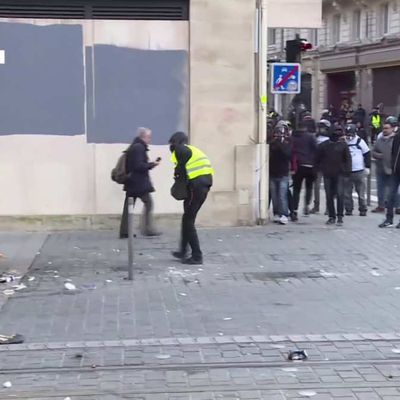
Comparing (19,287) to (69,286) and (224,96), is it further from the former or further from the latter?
(224,96)

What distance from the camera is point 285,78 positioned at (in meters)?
15.7

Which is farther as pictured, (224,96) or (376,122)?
(376,122)

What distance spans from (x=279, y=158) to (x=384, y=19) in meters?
33.1

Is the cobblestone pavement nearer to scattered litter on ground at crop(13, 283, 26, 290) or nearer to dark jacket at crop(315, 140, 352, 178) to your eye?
scattered litter on ground at crop(13, 283, 26, 290)

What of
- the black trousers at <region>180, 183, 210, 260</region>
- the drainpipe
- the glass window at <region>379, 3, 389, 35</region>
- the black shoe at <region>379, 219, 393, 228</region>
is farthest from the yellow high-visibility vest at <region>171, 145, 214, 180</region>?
the glass window at <region>379, 3, 389, 35</region>

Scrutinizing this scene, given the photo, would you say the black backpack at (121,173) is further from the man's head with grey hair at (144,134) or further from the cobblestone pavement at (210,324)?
the cobblestone pavement at (210,324)

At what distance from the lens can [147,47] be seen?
12508 millimetres

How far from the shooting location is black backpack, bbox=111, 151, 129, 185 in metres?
11.4

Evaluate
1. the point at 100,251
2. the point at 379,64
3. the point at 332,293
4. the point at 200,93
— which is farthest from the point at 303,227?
the point at 379,64

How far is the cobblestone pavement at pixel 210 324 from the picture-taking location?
540 centimetres

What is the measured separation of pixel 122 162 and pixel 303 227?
3.47 meters

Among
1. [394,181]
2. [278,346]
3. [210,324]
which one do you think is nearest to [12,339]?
[210,324]

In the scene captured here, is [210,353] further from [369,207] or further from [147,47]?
[369,207]

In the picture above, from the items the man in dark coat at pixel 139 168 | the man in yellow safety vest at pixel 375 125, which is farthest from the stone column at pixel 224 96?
the man in yellow safety vest at pixel 375 125
